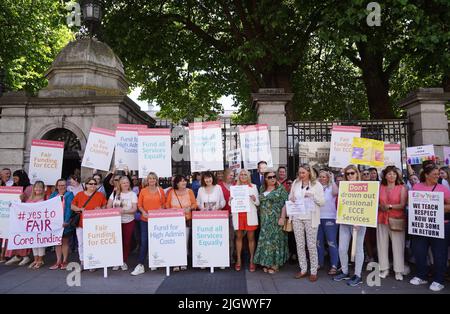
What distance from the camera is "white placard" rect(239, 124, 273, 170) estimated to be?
851cm

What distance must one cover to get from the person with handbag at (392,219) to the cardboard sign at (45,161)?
6.82 m

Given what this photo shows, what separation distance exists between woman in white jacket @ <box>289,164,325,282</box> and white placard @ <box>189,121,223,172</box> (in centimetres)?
223

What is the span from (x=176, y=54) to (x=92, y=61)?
20.5ft

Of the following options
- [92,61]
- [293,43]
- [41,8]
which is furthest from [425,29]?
[41,8]

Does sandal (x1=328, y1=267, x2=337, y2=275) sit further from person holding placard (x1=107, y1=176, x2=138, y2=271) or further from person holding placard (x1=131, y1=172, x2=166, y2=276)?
person holding placard (x1=107, y1=176, x2=138, y2=271)

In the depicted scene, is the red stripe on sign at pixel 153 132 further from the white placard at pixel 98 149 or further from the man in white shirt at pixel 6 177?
the man in white shirt at pixel 6 177

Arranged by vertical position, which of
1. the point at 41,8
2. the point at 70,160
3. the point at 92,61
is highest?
the point at 41,8

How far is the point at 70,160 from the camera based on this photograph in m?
10.6

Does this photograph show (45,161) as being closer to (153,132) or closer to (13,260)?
(13,260)

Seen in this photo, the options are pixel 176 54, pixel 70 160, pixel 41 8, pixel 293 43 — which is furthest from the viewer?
pixel 41 8

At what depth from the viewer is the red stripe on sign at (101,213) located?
6523 mm

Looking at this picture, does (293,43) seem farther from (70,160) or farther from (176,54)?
(70,160)

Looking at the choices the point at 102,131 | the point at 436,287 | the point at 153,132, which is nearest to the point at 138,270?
the point at 153,132

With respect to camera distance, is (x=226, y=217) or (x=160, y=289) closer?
(x=160, y=289)
